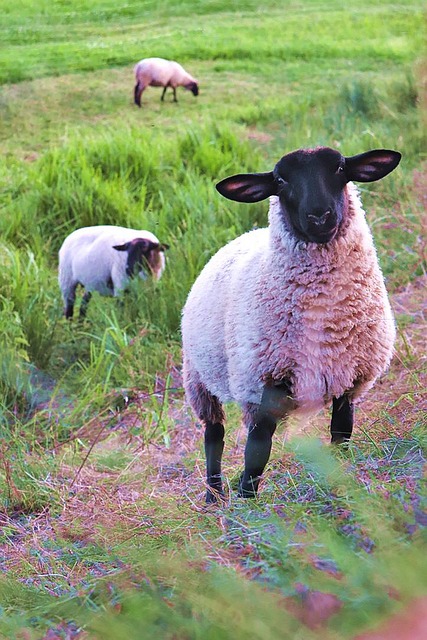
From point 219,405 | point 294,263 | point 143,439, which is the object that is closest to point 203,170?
point 143,439

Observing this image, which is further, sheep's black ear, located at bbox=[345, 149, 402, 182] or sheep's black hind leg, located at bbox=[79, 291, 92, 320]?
sheep's black hind leg, located at bbox=[79, 291, 92, 320]

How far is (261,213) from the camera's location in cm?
653

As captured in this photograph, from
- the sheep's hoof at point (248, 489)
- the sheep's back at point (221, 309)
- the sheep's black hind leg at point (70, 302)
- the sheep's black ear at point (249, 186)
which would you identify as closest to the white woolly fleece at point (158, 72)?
the sheep's black hind leg at point (70, 302)

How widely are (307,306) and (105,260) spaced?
3.55 metres

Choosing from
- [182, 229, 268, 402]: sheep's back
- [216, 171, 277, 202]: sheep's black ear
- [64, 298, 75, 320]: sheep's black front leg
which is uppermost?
[216, 171, 277, 202]: sheep's black ear

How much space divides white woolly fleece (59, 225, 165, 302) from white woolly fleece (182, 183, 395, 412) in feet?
9.99

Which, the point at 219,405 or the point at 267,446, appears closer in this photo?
the point at 267,446

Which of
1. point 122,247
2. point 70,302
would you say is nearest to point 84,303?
point 70,302

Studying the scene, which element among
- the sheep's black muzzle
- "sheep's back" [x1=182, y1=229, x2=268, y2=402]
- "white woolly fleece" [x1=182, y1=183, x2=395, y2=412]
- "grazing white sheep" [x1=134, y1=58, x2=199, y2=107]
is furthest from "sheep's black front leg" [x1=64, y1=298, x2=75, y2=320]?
the sheep's black muzzle

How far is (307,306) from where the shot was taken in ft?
9.86

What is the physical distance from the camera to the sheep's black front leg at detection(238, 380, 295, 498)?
2.92 meters

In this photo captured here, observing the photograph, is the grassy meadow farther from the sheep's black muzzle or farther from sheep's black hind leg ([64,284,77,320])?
the sheep's black muzzle

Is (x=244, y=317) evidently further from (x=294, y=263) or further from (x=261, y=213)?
(x=261, y=213)

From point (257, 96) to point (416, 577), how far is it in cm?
650
